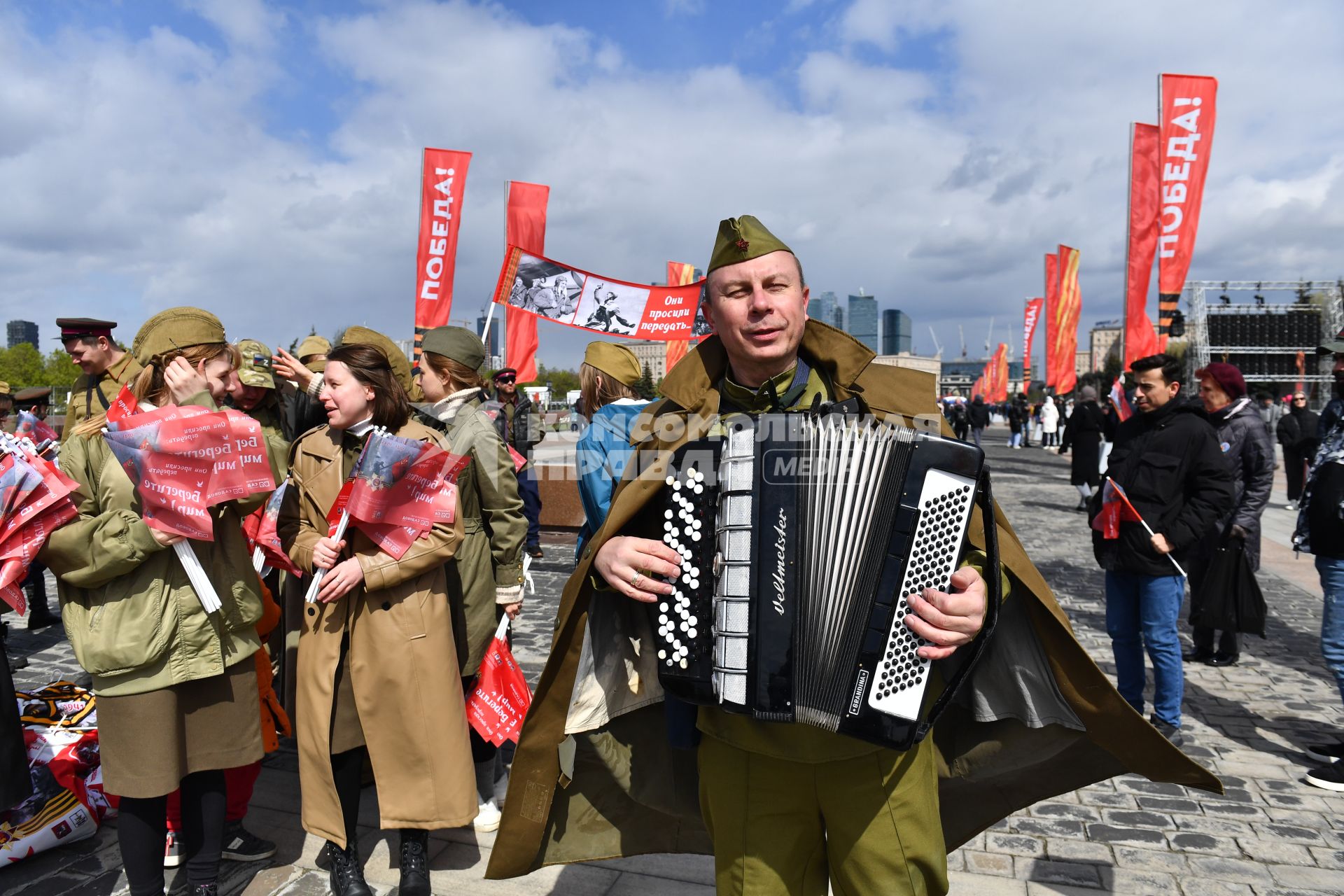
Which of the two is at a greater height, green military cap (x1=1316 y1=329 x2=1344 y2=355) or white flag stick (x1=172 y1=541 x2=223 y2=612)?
green military cap (x1=1316 y1=329 x2=1344 y2=355)

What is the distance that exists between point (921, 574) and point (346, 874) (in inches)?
101

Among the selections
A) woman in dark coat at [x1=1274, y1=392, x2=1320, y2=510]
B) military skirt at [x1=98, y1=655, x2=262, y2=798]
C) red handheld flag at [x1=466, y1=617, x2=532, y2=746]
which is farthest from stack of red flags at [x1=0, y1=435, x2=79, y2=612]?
woman in dark coat at [x1=1274, y1=392, x2=1320, y2=510]

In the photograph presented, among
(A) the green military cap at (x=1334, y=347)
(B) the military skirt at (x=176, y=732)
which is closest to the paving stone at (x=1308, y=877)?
(A) the green military cap at (x=1334, y=347)

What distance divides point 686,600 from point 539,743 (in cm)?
65

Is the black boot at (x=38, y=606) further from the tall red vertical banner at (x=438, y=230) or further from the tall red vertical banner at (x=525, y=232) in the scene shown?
the tall red vertical banner at (x=525, y=232)

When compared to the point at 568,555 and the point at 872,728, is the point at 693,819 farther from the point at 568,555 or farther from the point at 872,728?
the point at 568,555

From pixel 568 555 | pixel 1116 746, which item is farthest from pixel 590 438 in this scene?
pixel 568 555

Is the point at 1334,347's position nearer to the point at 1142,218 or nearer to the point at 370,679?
the point at 1142,218

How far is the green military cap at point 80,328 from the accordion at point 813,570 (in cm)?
407

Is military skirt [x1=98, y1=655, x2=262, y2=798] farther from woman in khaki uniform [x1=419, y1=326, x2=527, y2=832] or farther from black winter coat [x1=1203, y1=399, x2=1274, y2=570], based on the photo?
black winter coat [x1=1203, y1=399, x2=1274, y2=570]

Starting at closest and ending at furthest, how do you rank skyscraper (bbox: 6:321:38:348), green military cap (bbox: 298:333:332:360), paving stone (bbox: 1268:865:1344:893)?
paving stone (bbox: 1268:865:1344:893)
green military cap (bbox: 298:333:332:360)
skyscraper (bbox: 6:321:38:348)

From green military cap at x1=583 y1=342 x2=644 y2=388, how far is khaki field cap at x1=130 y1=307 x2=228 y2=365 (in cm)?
172

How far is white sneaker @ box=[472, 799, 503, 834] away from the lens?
3.91m

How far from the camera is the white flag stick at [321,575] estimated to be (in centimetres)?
306
